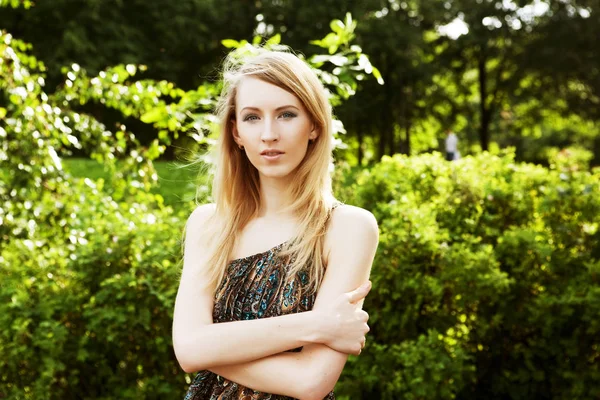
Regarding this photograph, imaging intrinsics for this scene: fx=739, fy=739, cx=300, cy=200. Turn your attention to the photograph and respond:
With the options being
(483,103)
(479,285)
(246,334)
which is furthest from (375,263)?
(483,103)

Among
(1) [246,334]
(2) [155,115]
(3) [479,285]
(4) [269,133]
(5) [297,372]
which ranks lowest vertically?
(5) [297,372]

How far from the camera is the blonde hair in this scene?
205 cm

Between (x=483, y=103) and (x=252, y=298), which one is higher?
(x=483, y=103)

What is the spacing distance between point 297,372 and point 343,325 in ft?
0.56

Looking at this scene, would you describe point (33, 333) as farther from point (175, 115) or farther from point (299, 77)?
point (299, 77)

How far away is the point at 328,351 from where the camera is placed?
1.96 meters

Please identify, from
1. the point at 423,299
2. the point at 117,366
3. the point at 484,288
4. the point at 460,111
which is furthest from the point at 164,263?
the point at 460,111

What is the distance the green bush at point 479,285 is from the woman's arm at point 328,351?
2.10 meters

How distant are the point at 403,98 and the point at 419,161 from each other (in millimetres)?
25039

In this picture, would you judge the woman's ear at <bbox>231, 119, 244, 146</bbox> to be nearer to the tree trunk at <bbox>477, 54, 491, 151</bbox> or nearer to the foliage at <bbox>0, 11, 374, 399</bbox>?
the foliage at <bbox>0, 11, 374, 399</bbox>

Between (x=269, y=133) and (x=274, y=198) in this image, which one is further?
(x=274, y=198)

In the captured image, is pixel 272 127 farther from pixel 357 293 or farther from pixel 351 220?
pixel 357 293

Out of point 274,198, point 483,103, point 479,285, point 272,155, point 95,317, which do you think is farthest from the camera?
point 483,103

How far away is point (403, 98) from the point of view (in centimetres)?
2967
